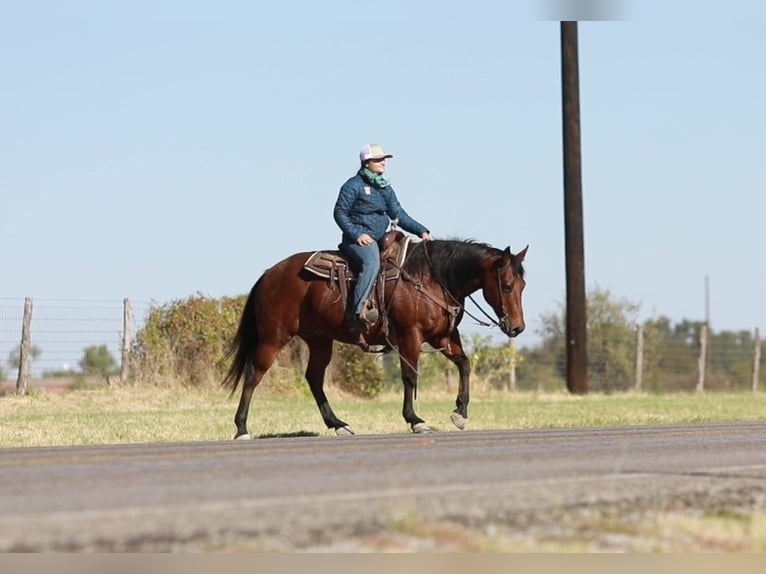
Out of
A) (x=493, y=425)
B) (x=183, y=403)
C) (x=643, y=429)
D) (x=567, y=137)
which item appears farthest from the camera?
(x=567, y=137)

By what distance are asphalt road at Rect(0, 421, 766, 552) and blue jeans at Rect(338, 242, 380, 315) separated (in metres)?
4.27

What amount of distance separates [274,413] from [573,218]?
11889mm

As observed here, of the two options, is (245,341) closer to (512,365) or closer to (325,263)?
(325,263)

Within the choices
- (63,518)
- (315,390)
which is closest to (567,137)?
(315,390)

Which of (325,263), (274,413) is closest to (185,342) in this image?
(274,413)

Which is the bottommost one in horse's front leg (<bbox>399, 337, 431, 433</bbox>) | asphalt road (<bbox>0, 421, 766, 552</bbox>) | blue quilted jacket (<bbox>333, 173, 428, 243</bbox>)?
asphalt road (<bbox>0, 421, 766, 552</bbox>)

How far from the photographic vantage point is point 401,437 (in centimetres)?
1527

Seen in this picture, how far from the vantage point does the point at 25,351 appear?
3070cm

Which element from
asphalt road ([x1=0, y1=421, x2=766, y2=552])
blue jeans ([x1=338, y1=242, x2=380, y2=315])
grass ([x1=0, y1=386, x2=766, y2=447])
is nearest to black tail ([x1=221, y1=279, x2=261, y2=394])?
grass ([x1=0, y1=386, x2=766, y2=447])

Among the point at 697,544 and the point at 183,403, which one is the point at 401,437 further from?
the point at 183,403

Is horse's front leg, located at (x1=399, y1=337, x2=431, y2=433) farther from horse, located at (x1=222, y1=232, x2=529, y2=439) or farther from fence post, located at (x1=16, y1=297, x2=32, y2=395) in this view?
fence post, located at (x1=16, y1=297, x2=32, y2=395)

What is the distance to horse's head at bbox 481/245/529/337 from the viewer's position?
60.5ft

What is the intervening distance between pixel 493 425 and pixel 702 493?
12586 mm

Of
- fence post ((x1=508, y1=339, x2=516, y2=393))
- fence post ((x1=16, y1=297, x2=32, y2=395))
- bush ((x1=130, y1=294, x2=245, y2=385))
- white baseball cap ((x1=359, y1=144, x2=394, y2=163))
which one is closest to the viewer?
white baseball cap ((x1=359, y1=144, x2=394, y2=163))
